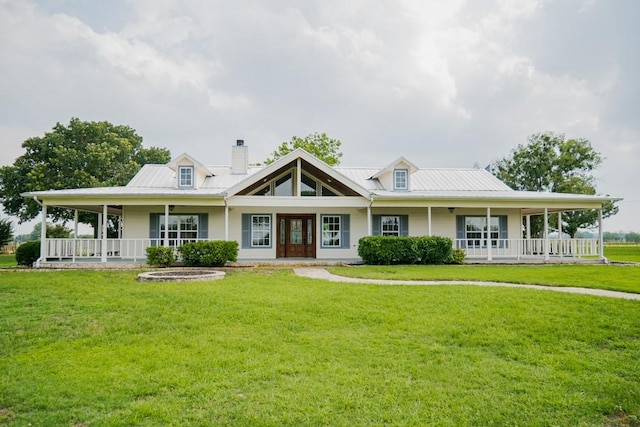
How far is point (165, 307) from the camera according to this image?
7141 millimetres

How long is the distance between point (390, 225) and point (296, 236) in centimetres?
437

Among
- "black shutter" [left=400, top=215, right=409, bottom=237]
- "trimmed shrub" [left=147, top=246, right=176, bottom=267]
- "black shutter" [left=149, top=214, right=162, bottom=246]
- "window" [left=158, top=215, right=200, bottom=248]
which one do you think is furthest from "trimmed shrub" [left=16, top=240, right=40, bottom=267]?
"black shutter" [left=400, top=215, right=409, bottom=237]

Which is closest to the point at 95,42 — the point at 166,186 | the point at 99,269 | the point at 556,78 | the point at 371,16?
the point at 166,186

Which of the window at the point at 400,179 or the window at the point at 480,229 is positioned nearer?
the window at the point at 480,229

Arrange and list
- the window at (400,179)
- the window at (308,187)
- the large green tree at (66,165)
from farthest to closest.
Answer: the large green tree at (66,165)
the window at (400,179)
the window at (308,187)

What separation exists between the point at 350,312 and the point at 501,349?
2.52 metres

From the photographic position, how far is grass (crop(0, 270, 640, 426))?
137 inches

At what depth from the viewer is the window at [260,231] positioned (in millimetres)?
16828

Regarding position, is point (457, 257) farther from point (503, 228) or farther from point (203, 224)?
point (203, 224)

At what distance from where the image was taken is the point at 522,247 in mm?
17719

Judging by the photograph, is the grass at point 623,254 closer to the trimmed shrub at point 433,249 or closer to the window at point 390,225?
the trimmed shrub at point 433,249

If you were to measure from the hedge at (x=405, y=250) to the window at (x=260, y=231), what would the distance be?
14.3 ft

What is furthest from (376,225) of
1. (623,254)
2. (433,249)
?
(623,254)

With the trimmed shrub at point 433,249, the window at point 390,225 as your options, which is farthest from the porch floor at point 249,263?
the window at point 390,225
